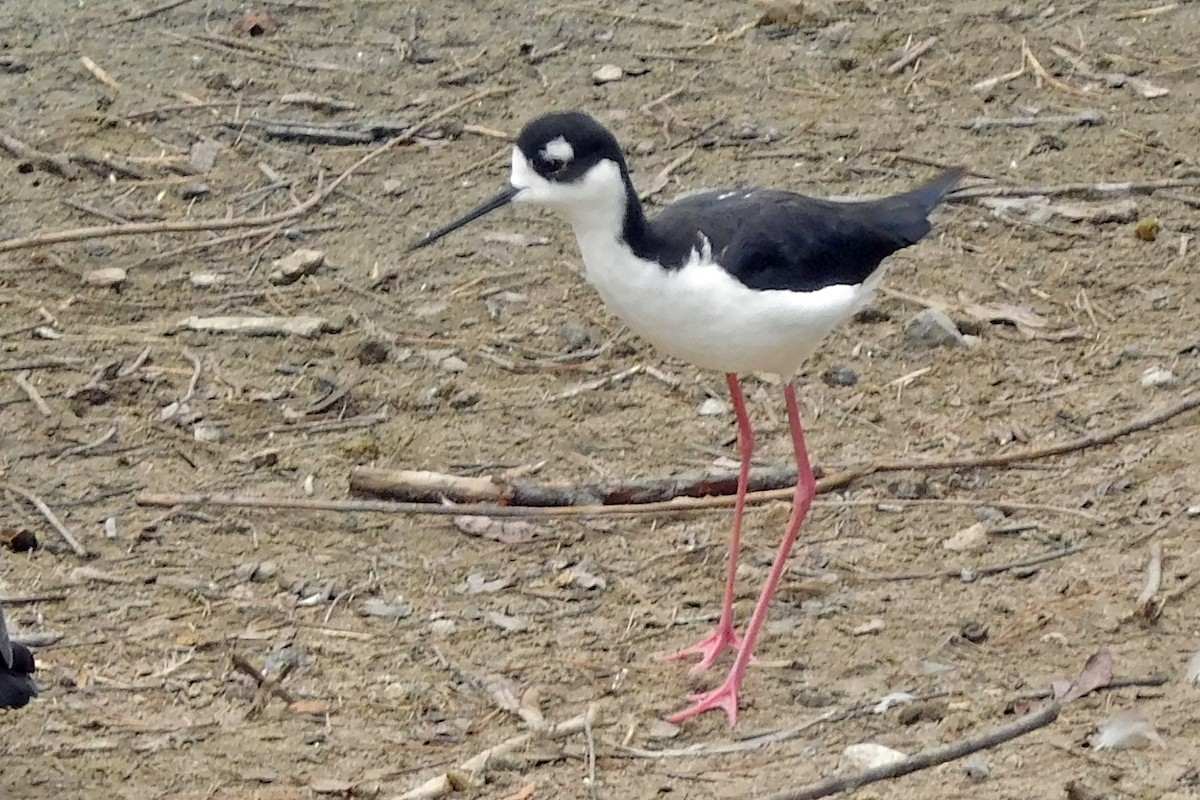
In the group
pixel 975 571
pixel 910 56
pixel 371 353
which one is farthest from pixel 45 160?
pixel 975 571

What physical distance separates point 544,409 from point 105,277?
1.75m

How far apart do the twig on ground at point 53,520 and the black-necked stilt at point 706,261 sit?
4.50ft

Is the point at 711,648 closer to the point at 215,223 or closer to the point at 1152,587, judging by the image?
the point at 1152,587

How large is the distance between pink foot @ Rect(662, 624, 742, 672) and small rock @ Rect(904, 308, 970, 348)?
1540mm

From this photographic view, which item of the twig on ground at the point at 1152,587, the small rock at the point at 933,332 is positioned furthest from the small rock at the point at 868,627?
the small rock at the point at 933,332

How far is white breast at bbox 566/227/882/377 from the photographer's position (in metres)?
3.74

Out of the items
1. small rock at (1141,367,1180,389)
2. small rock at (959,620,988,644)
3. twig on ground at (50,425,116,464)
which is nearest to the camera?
small rock at (959,620,988,644)

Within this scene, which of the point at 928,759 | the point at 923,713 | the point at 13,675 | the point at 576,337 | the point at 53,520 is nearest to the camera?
A: the point at 928,759

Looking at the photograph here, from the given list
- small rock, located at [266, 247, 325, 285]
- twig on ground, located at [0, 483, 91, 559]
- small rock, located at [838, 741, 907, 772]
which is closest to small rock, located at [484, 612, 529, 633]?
small rock, located at [838, 741, 907, 772]

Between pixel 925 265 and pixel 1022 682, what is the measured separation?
2.26m

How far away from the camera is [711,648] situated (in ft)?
13.5

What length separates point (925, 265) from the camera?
5.75 meters

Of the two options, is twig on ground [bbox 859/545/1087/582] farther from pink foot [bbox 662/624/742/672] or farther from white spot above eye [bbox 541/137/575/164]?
white spot above eye [bbox 541/137/575/164]

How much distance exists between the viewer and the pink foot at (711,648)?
4.10 m
